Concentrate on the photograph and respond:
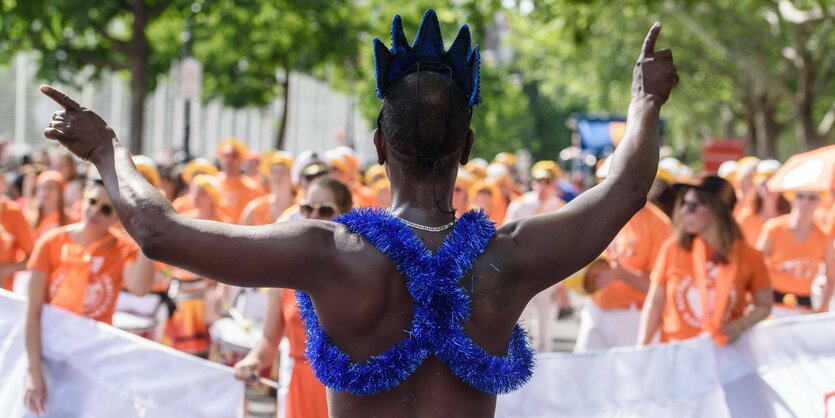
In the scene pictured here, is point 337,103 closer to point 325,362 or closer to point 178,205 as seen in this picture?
point 178,205

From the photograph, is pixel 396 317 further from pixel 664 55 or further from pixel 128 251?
pixel 128 251

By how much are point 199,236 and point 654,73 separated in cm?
124

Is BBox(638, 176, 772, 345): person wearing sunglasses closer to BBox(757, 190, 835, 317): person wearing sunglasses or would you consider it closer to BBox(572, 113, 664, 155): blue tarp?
BBox(757, 190, 835, 317): person wearing sunglasses

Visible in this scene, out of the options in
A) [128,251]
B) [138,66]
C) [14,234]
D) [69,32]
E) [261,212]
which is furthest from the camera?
[69,32]

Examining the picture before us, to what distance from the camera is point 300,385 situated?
4.55 m

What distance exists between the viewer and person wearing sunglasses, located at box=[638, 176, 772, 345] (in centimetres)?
549

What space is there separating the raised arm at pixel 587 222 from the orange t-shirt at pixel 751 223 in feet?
24.5

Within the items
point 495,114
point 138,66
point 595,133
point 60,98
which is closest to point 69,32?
point 138,66

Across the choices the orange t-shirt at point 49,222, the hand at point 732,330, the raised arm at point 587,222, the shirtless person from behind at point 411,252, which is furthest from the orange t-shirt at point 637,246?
the shirtless person from behind at point 411,252

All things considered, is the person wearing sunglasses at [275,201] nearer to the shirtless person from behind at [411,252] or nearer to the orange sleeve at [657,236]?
the orange sleeve at [657,236]

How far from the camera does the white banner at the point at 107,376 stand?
490 centimetres

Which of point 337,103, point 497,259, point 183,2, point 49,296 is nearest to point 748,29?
point 183,2

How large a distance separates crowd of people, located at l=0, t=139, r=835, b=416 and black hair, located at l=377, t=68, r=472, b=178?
2.09 ft

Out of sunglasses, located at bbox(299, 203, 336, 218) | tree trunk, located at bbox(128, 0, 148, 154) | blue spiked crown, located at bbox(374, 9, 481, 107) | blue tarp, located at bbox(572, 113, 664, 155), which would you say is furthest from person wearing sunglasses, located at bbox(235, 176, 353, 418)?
blue tarp, located at bbox(572, 113, 664, 155)
